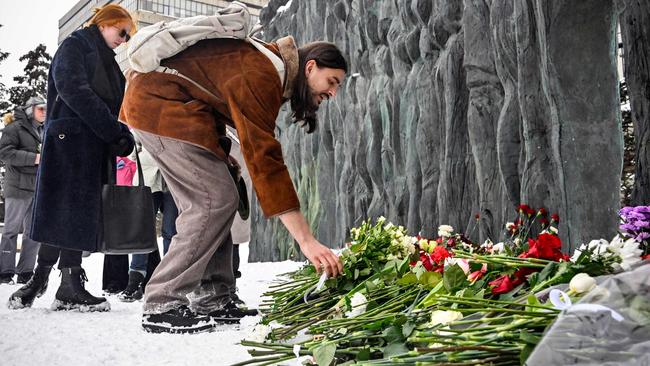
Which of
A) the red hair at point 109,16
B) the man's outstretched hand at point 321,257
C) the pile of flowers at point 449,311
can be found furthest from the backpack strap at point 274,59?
the red hair at point 109,16

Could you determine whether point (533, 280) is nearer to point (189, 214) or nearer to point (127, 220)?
point (189, 214)

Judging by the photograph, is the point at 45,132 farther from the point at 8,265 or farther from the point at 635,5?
the point at 635,5

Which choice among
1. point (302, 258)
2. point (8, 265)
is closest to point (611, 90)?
point (8, 265)

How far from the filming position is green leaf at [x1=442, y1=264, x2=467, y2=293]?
1.51 metres

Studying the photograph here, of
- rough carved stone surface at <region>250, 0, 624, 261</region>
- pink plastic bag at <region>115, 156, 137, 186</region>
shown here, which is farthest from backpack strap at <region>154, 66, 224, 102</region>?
pink plastic bag at <region>115, 156, 137, 186</region>

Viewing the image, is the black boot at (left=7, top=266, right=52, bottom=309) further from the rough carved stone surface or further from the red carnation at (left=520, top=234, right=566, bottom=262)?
the rough carved stone surface

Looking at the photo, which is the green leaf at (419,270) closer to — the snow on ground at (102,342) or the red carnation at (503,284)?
the red carnation at (503,284)

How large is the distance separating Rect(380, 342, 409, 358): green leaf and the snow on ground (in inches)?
27.2

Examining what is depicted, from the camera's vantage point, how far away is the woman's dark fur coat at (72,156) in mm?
3102

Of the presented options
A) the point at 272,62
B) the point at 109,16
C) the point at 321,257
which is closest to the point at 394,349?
the point at 321,257

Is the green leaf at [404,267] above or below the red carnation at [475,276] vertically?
below

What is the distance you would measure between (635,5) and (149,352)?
9.60ft

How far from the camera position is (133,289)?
161 inches

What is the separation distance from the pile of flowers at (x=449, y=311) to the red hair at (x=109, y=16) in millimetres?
2145
